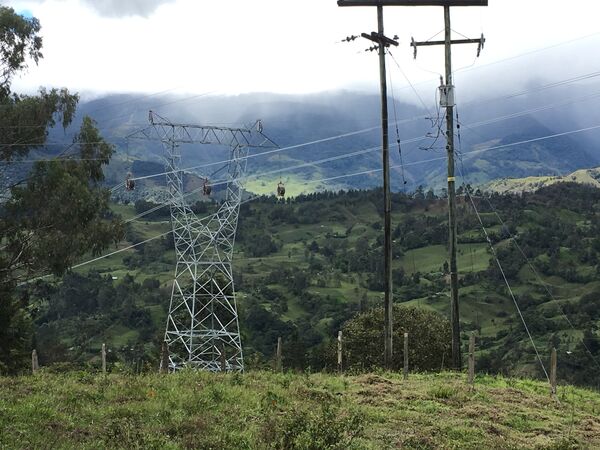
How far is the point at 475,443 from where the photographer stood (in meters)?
14.9

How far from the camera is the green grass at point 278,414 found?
1330cm

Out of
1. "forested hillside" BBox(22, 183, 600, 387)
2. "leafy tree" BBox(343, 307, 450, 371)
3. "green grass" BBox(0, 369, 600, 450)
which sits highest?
"green grass" BBox(0, 369, 600, 450)

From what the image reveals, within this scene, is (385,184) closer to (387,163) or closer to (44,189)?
(387,163)

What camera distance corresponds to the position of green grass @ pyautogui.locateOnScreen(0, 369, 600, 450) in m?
13.3

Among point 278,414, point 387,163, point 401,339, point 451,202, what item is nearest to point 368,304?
point 401,339

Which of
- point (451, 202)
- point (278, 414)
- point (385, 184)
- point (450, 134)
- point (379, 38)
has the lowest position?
point (278, 414)

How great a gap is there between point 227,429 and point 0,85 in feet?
107

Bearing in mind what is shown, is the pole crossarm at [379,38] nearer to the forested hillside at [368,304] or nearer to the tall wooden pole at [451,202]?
the tall wooden pole at [451,202]

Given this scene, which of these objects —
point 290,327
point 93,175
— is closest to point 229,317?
point 93,175

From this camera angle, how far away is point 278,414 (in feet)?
52.7

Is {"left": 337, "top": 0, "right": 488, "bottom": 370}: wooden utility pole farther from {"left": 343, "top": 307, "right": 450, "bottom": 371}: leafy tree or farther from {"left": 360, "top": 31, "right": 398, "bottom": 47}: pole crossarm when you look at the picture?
{"left": 343, "top": 307, "right": 450, "bottom": 371}: leafy tree

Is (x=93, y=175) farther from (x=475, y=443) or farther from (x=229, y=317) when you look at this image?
(x=229, y=317)

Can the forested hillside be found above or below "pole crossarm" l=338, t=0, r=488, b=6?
below

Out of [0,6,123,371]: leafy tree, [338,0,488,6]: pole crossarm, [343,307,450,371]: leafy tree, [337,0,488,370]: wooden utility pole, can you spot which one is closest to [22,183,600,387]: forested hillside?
[343,307,450,371]: leafy tree
